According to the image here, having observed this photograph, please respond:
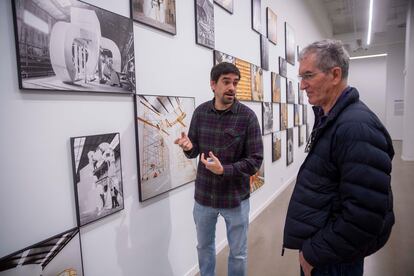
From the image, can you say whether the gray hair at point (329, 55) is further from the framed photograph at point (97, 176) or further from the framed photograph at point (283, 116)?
the framed photograph at point (283, 116)

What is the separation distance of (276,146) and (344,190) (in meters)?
3.52

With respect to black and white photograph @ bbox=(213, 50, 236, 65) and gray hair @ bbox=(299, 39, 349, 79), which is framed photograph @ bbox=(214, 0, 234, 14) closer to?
black and white photograph @ bbox=(213, 50, 236, 65)

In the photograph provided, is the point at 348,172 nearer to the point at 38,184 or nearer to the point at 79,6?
the point at 38,184

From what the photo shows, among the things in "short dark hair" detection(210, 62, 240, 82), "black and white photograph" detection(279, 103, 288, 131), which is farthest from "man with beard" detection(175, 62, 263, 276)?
"black and white photograph" detection(279, 103, 288, 131)

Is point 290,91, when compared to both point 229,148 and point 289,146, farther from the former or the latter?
point 229,148

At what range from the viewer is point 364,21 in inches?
368

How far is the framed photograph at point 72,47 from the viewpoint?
1158mm

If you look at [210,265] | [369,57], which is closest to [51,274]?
[210,265]

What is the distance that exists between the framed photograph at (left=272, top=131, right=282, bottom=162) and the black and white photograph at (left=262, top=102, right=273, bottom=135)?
233mm

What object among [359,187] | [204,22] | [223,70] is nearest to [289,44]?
[204,22]

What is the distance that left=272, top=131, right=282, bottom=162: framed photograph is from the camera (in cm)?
435

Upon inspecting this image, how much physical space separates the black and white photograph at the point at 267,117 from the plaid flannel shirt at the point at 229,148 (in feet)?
6.75

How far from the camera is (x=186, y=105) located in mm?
2262

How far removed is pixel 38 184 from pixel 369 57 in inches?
609
